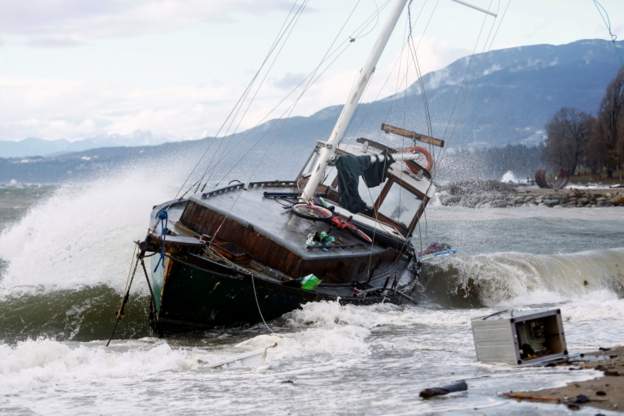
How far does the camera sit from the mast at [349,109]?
20.4 meters

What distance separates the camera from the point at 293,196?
886 inches

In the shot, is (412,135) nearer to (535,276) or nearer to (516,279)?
(516,279)

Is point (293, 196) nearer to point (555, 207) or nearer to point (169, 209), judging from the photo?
point (169, 209)

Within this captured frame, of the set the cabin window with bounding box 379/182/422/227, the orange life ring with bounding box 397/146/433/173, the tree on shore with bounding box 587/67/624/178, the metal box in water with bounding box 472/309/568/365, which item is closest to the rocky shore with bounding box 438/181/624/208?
the tree on shore with bounding box 587/67/624/178

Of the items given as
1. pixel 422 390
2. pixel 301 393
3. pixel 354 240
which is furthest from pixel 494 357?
pixel 354 240

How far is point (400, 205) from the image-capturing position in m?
22.0

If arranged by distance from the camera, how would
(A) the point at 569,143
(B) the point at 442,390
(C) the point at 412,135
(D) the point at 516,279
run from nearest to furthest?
(B) the point at 442,390, (C) the point at 412,135, (D) the point at 516,279, (A) the point at 569,143

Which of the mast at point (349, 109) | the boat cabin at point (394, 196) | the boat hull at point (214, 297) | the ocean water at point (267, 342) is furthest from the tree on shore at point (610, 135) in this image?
the boat hull at point (214, 297)

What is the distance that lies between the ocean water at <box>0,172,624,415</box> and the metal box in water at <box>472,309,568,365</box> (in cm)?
21

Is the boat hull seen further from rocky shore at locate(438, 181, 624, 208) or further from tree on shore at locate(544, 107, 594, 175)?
tree on shore at locate(544, 107, 594, 175)

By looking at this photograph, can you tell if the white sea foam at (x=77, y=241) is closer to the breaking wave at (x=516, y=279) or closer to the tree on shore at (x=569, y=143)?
the breaking wave at (x=516, y=279)

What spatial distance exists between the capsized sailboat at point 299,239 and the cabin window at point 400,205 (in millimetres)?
24

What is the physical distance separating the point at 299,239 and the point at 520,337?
6.82 meters

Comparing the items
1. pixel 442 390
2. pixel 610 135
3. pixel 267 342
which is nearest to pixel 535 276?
pixel 267 342
